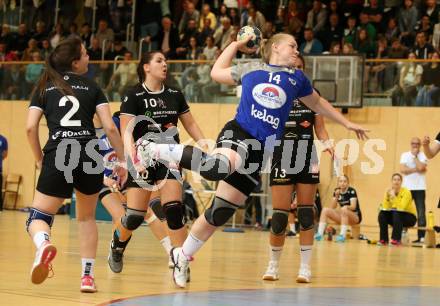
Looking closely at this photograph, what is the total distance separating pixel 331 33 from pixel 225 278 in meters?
14.1

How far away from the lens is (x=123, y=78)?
2341 centimetres

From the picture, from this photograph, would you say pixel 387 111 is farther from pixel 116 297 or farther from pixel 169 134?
pixel 116 297

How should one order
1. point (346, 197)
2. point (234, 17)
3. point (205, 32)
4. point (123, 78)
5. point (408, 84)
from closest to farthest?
point (346, 197) → point (408, 84) → point (123, 78) → point (234, 17) → point (205, 32)

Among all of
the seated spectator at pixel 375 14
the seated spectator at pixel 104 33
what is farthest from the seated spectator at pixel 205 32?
the seated spectator at pixel 375 14

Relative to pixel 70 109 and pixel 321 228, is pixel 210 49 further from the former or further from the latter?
pixel 70 109

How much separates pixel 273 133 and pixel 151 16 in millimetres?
18804

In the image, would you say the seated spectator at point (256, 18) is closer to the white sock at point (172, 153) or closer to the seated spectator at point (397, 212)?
the seated spectator at point (397, 212)

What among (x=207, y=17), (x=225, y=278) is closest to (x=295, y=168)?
(x=225, y=278)

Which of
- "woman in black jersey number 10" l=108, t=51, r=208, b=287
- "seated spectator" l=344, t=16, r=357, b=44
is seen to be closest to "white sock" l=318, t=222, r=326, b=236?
"seated spectator" l=344, t=16, r=357, b=44

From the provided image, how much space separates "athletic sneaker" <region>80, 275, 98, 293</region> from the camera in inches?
315

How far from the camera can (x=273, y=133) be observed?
8336mm

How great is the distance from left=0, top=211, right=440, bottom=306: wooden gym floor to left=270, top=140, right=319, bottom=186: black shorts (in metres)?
1.02

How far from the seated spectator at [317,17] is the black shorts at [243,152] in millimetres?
15355

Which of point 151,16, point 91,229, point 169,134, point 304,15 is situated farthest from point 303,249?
point 151,16
